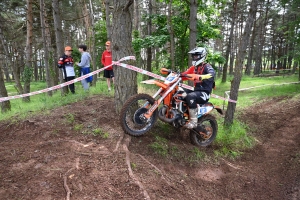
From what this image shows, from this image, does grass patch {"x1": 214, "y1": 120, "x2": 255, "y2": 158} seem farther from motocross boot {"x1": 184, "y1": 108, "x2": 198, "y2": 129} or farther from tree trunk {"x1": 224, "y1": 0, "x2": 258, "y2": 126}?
motocross boot {"x1": 184, "y1": 108, "x2": 198, "y2": 129}

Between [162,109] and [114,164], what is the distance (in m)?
1.80

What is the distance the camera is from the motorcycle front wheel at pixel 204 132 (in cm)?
570

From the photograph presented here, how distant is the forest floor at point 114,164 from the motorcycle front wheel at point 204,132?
23 centimetres

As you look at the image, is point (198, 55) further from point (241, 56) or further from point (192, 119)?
point (241, 56)

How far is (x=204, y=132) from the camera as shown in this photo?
5.76 meters

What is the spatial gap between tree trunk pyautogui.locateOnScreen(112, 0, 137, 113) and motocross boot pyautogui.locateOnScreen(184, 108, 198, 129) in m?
1.43

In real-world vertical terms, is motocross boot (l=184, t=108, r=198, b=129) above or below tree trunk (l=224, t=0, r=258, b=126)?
below

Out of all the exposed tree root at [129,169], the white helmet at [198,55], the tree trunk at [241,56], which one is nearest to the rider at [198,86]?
the white helmet at [198,55]

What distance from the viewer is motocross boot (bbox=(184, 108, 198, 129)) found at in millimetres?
5281

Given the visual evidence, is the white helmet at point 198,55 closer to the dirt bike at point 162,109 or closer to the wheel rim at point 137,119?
the dirt bike at point 162,109

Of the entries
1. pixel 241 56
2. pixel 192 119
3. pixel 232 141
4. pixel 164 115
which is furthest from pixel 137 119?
pixel 241 56

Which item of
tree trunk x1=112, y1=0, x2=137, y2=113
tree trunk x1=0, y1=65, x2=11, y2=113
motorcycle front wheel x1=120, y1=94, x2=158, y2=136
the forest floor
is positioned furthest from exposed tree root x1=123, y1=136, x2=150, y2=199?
tree trunk x1=0, y1=65, x2=11, y2=113

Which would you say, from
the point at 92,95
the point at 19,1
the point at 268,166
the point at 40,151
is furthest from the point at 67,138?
the point at 19,1

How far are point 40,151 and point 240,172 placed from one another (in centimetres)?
417
